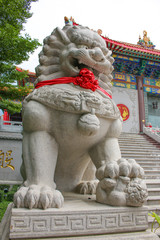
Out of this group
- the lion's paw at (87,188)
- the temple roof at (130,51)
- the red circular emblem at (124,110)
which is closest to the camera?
the lion's paw at (87,188)

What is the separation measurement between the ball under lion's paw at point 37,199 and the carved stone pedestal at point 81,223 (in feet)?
0.11

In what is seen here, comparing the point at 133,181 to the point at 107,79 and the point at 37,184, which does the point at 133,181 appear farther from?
the point at 107,79

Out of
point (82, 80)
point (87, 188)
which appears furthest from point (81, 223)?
point (82, 80)

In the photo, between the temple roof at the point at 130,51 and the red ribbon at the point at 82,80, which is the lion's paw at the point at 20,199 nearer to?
the red ribbon at the point at 82,80

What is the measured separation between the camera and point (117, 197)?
120cm

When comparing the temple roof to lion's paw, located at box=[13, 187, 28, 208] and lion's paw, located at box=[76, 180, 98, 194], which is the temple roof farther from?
lion's paw, located at box=[13, 187, 28, 208]

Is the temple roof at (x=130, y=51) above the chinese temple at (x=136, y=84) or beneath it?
above

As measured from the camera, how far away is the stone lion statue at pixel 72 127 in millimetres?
1213

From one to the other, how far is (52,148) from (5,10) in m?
5.26

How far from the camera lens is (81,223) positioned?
1.13 m

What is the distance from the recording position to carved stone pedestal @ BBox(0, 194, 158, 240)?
1051 mm

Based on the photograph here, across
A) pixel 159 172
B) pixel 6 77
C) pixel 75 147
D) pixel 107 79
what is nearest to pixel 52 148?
pixel 75 147

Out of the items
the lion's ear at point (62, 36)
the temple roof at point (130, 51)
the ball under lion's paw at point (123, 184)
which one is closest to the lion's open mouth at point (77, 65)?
the lion's ear at point (62, 36)

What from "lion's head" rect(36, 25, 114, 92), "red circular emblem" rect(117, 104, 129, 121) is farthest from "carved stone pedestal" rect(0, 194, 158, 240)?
"red circular emblem" rect(117, 104, 129, 121)
